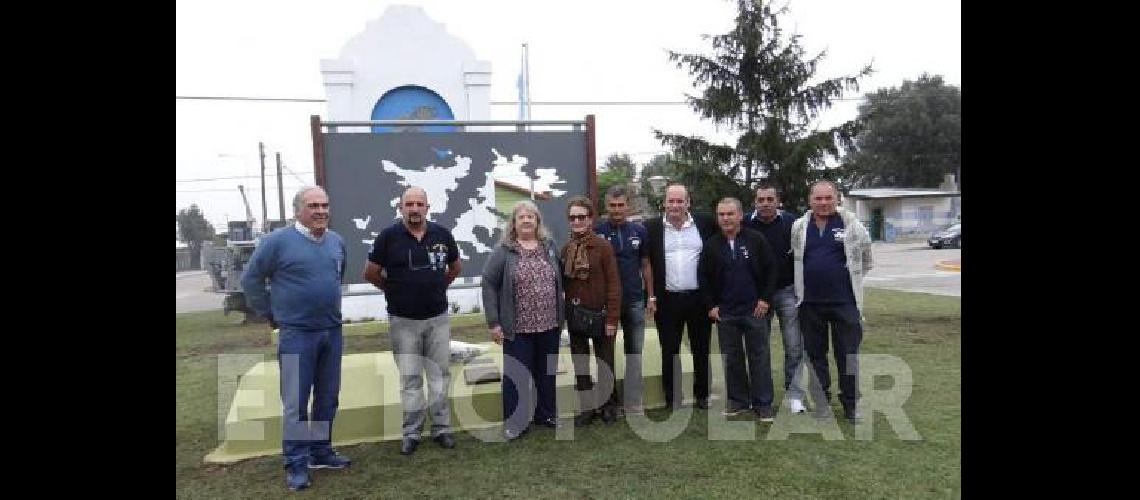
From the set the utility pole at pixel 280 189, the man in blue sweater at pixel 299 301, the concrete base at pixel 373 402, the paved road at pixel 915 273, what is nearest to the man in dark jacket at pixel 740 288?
the concrete base at pixel 373 402

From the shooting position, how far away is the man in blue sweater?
12.3 ft

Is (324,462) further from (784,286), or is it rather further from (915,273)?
(915,273)

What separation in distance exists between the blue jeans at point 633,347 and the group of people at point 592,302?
0.03 ft

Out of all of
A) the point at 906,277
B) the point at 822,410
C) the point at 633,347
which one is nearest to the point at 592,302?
the point at 633,347

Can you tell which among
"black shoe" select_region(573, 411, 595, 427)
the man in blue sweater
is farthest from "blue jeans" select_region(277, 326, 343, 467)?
"black shoe" select_region(573, 411, 595, 427)

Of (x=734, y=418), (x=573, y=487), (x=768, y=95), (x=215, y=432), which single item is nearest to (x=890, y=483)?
(x=734, y=418)

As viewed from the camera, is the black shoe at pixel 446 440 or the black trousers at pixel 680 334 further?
the black trousers at pixel 680 334

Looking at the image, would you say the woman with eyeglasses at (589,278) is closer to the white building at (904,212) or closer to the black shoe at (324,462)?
the black shoe at (324,462)

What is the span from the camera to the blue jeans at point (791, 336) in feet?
15.9

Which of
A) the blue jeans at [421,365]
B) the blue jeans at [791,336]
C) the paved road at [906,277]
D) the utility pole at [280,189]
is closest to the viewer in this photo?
the blue jeans at [421,365]

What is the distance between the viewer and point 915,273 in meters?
19.1

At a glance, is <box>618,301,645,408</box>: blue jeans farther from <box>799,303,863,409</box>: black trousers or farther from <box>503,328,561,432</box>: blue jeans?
<box>799,303,863,409</box>: black trousers

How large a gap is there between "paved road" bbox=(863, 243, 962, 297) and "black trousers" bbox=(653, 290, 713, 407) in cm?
696

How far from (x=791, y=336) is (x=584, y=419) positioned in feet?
5.17
